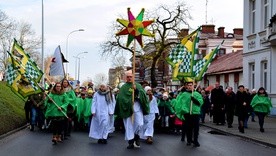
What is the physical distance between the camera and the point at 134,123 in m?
14.0

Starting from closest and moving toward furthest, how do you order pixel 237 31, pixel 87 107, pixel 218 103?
pixel 87 107 → pixel 218 103 → pixel 237 31

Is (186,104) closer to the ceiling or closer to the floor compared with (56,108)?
closer to the ceiling

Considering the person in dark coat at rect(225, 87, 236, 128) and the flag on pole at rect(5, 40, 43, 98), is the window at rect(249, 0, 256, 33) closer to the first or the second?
the person in dark coat at rect(225, 87, 236, 128)

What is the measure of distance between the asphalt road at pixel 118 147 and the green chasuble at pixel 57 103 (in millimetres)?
813

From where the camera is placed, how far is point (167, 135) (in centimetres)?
1811

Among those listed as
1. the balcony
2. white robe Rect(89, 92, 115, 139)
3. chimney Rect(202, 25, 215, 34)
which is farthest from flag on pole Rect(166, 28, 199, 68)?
chimney Rect(202, 25, 215, 34)

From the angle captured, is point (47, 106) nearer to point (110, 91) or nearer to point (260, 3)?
point (110, 91)

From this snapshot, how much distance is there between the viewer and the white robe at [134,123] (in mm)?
13648

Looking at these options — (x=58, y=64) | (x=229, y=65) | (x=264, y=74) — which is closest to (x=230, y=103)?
(x=58, y=64)

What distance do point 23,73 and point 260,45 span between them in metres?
18.4

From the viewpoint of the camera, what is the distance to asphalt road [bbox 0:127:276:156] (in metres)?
12.7

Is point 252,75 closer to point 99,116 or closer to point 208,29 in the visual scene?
point 99,116

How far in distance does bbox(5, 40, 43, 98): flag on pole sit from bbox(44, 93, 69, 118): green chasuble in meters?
1.94

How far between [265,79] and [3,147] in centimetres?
2044
